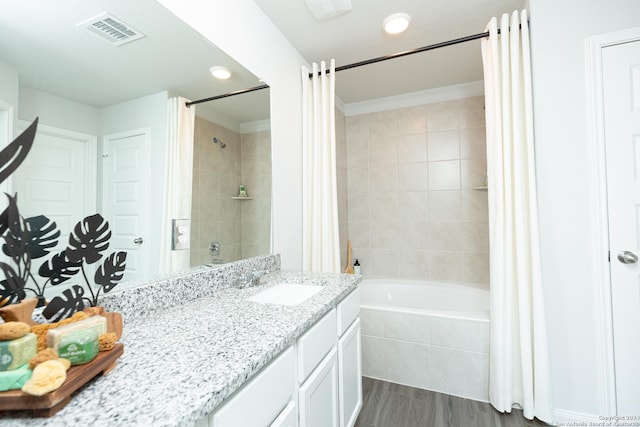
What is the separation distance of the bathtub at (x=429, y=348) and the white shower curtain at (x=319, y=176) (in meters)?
0.54

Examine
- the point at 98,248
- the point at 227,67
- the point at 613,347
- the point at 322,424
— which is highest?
the point at 227,67

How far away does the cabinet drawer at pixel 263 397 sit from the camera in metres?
0.61

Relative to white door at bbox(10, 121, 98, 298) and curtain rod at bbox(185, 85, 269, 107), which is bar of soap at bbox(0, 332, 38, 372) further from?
curtain rod at bbox(185, 85, 269, 107)

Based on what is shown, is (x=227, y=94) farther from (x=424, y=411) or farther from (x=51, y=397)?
(x=424, y=411)

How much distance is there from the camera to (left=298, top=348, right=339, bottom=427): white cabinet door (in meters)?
0.96

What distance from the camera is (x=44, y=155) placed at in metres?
0.78

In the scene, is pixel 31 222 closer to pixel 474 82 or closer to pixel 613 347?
pixel 613 347

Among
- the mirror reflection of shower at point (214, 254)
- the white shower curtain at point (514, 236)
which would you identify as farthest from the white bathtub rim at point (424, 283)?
the mirror reflection of shower at point (214, 254)

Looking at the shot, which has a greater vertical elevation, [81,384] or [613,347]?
[81,384]

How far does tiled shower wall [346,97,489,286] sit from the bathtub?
0.89m

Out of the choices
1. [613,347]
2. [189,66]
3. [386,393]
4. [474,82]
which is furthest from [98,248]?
[474,82]

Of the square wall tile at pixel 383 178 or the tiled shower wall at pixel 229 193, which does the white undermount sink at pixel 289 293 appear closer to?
the tiled shower wall at pixel 229 193

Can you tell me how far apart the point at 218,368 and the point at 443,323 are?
170 centimetres

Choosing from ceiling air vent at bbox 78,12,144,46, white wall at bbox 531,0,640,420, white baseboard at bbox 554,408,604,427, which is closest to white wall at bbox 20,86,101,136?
ceiling air vent at bbox 78,12,144,46
